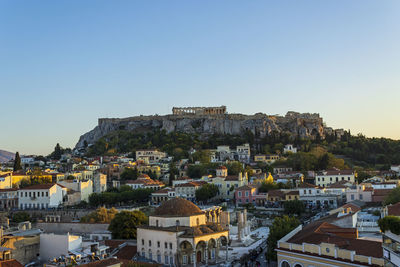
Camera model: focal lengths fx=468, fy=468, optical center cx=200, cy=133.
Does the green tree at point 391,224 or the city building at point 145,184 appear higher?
A: the green tree at point 391,224

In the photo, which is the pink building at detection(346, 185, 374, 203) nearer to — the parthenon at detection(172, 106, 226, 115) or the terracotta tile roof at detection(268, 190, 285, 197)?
the terracotta tile roof at detection(268, 190, 285, 197)

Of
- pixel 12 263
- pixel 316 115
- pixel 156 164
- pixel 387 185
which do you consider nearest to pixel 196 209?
pixel 12 263

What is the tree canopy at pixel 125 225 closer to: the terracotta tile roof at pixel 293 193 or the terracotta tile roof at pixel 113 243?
the terracotta tile roof at pixel 113 243

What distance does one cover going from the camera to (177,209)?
111 ft

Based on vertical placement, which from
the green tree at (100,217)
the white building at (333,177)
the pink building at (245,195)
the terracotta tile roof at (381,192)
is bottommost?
the green tree at (100,217)

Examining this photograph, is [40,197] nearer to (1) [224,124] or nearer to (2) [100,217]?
(2) [100,217]

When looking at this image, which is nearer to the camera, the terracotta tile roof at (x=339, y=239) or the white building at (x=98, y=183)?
the terracotta tile roof at (x=339, y=239)

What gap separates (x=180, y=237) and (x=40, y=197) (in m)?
30.3

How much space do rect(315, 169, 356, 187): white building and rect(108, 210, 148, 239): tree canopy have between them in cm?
3142

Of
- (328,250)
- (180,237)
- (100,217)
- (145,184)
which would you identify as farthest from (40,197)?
(328,250)

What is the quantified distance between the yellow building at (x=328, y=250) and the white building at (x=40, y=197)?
38278mm

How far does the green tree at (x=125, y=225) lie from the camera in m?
36.9

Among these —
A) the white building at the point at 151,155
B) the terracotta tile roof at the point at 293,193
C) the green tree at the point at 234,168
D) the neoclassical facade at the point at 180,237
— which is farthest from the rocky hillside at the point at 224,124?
the neoclassical facade at the point at 180,237

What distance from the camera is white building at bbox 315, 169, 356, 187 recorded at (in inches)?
2388
